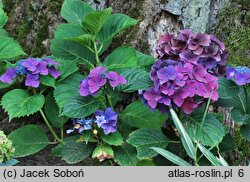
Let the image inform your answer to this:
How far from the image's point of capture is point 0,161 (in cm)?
282

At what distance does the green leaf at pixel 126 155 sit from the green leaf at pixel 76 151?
0.15m

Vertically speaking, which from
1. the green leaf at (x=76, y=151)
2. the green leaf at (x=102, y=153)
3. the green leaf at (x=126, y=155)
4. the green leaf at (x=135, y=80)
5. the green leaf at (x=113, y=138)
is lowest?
the green leaf at (x=76, y=151)

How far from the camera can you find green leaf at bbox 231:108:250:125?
3075mm

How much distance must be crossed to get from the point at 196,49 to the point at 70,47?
2.71 feet

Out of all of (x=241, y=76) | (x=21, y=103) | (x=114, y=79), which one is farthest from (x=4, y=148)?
(x=241, y=76)

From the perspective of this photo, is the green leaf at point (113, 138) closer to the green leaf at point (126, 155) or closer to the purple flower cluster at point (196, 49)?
the green leaf at point (126, 155)

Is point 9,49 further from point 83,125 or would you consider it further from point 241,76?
point 241,76

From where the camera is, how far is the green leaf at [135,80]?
305cm

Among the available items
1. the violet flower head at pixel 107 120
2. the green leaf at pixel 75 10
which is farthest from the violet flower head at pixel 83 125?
the green leaf at pixel 75 10

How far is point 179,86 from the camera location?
9.53 ft

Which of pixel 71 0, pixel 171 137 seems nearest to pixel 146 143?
pixel 171 137

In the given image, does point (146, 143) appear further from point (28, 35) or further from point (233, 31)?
point (28, 35)

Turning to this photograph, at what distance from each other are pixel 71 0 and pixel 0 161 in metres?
1.21

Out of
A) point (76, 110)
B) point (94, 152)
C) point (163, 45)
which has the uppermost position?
point (163, 45)
